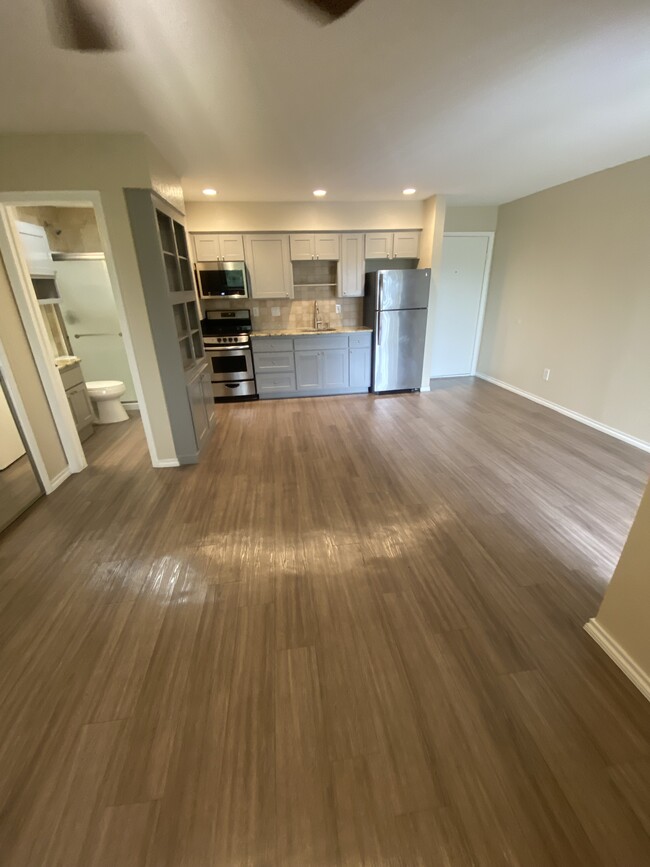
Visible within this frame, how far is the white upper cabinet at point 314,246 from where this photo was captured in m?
4.41

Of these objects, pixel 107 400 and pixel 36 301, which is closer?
pixel 36 301

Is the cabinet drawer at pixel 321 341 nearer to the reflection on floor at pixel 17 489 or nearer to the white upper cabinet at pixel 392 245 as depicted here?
the white upper cabinet at pixel 392 245

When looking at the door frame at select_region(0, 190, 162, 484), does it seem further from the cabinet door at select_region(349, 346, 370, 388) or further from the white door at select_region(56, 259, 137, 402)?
the cabinet door at select_region(349, 346, 370, 388)

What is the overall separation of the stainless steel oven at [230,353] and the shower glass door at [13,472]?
204 centimetres

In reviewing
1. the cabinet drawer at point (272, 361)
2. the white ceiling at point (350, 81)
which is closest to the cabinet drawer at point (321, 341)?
the cabinet drawer at point (272, 361)

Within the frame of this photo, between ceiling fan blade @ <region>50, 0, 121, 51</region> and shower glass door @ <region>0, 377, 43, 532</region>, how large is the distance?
6.38 ft

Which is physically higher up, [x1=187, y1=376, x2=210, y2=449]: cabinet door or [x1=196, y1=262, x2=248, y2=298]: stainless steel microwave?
[x1=196, y1=262, x2=248, y2=298]: stainless steel microwave

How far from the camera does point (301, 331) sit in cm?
477

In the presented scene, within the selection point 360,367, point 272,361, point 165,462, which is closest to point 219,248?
point 272,361

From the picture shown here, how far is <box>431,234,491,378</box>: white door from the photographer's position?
4.89m

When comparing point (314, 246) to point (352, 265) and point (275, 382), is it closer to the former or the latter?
point (352, 265)

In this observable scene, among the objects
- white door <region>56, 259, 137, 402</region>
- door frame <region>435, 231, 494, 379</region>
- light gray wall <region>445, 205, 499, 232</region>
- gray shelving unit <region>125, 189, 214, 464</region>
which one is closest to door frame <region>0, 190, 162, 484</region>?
gray shelving unit <region>125, 189, 214, 464</region>

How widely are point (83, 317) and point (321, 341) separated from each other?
285 centimetres

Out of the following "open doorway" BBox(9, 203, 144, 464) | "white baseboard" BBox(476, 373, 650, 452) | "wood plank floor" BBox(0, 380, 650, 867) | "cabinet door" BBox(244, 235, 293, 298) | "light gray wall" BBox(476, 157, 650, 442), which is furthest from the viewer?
"cabinet door" BBox(244, 235, 293, 298)
